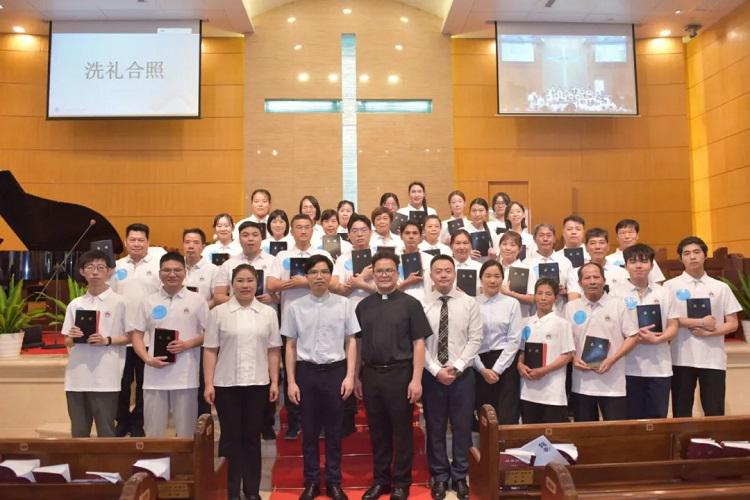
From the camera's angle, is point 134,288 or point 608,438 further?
point 134,288

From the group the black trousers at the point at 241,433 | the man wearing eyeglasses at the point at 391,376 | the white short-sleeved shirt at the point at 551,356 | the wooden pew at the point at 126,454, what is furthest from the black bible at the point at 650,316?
the wooden pew at the point at 126,454

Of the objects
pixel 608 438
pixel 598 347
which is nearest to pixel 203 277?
pixel 598 347

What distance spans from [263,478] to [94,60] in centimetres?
745

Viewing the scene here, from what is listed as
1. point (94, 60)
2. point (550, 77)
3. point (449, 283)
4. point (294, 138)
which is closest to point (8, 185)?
point (94, 60)

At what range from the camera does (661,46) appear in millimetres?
10055

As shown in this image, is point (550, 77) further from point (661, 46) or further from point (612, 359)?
point (612, 359)

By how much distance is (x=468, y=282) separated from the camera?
4.36 meters

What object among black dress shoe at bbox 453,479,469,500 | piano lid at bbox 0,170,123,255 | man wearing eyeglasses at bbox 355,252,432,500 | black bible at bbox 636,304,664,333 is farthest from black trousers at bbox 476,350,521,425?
piano lid at bbox 0,170,123,255

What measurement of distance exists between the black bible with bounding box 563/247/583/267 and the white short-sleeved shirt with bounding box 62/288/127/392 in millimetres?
3333

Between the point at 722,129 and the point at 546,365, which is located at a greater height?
the point at 722,129

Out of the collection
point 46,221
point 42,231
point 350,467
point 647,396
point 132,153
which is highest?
point 132,153

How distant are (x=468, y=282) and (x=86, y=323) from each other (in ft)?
8.34

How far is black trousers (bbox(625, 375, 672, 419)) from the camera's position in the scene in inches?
157

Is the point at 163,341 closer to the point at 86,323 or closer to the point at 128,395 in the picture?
the point at 86,323
